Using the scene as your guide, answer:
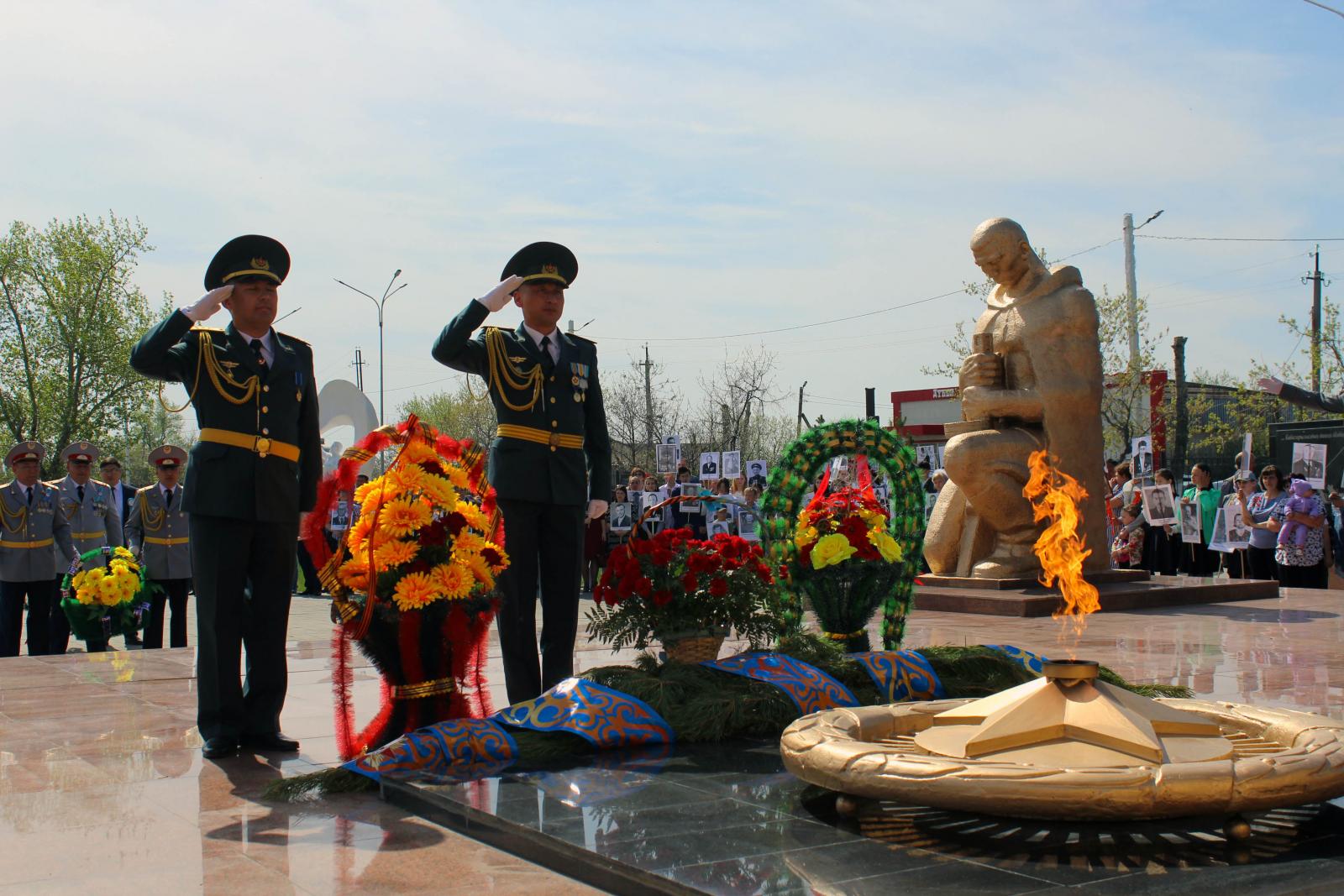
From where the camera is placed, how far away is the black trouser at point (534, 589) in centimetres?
595

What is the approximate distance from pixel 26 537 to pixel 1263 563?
1234 centimetres

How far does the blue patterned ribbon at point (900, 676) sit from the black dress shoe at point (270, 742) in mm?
2470

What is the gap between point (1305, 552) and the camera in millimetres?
13812

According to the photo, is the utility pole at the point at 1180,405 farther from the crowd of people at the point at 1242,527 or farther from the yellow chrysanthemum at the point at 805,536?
the yellow chrysanthemum at the point at 805,536

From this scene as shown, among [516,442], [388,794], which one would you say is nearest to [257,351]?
[516,442]

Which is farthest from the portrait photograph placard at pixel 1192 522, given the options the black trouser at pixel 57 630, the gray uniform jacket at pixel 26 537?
the gray uniform jacket at pixel 26 537

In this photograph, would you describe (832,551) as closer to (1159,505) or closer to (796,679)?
(796,679)

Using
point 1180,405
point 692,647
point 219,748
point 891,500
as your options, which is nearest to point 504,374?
point 692,647

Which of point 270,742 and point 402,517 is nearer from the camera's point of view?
point 402,517

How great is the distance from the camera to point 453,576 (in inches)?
207

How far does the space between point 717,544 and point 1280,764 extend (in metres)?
2.70

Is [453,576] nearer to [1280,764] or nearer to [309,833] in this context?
[309,833]

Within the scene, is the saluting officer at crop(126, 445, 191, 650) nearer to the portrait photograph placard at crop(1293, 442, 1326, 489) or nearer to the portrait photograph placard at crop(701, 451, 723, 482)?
the portrait photograph placard at crop(701, 451, 723, 482)

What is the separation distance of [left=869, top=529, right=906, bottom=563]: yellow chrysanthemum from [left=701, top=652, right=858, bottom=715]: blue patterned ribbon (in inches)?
Result: 48.1
